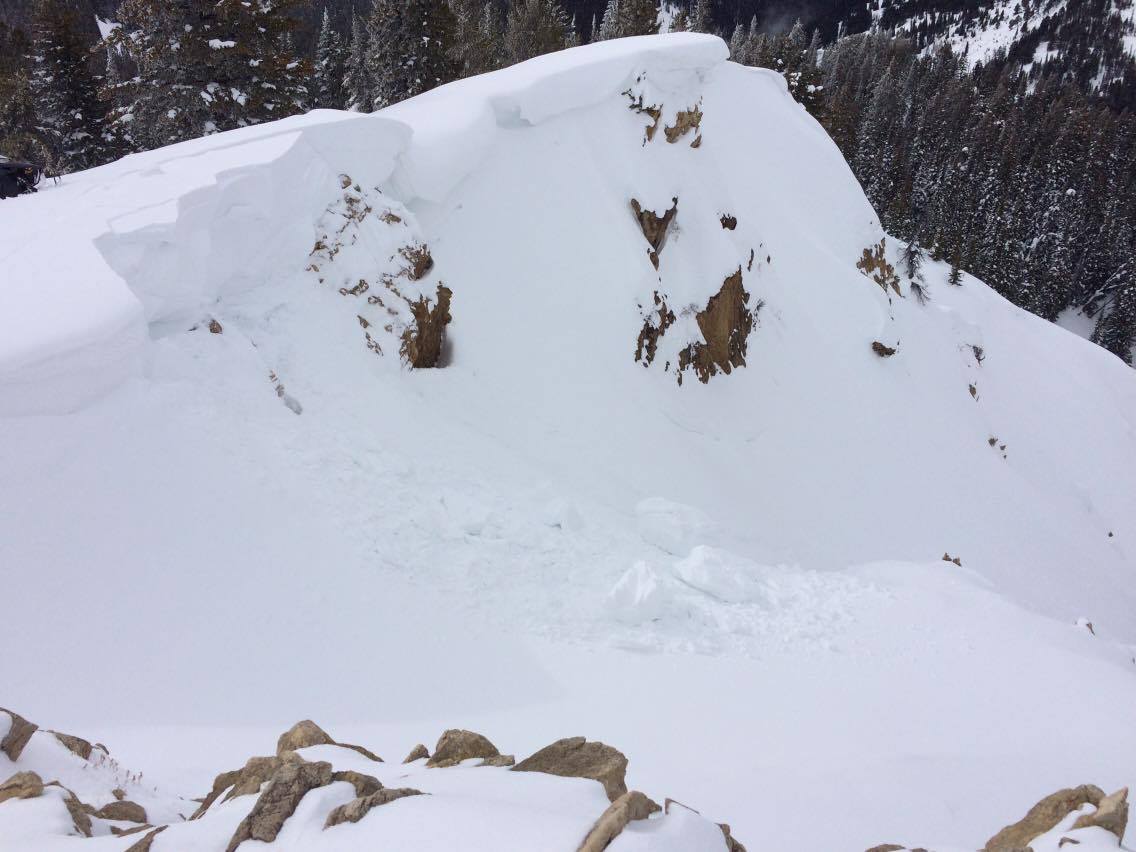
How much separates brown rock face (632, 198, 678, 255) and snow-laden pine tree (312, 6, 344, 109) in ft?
110

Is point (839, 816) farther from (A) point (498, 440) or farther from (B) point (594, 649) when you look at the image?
(A) point (498, 440)

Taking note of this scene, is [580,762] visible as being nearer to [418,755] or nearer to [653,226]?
[418,755]

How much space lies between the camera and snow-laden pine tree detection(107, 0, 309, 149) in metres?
16.0

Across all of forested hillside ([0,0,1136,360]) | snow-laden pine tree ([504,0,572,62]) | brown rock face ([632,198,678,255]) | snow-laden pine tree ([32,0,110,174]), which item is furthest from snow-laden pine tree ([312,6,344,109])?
brown rock face ([632,198,678,255])

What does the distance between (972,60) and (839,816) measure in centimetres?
15901

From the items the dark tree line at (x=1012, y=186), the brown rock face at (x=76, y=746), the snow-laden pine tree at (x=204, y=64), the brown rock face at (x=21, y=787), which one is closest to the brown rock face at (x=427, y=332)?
the brown rock face at (x=76, y=746)

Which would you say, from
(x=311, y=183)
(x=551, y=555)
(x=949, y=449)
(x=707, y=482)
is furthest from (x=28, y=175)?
(x=949, y=449)

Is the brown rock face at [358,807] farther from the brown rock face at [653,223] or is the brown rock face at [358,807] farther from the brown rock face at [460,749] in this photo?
the brown rock face at [653,223]

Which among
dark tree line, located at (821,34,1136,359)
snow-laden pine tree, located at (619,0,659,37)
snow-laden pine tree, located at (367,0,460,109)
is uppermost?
snow-laden pine tree, located at (619,0,659,37)

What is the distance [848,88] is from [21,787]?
3596 inches

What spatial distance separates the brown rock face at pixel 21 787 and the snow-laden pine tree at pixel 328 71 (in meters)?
44.0

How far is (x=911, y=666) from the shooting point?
7.96 m

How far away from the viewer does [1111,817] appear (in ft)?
12.2

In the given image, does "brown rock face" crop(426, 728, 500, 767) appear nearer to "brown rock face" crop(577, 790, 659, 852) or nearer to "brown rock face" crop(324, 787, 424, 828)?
"brown rock face" crop(324, 787, 424, 828)
